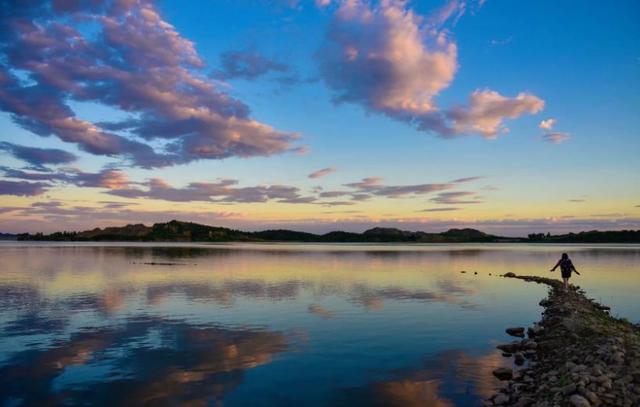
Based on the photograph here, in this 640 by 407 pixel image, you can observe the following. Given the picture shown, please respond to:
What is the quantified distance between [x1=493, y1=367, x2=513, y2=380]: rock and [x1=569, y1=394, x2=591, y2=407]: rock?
5973 millimetres

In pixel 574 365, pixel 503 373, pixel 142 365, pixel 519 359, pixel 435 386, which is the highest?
pixel 574 365

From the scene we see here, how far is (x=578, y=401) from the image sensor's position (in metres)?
14.8

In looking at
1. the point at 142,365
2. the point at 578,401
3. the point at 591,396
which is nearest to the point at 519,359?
the point at 591,396

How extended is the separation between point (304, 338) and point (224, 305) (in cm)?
1428

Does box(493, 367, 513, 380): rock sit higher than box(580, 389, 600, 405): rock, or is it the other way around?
box(580, 389, 600, 405): rock

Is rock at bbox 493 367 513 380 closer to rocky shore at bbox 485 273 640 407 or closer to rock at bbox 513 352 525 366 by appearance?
rocky shore at bbox 485 273 640 407

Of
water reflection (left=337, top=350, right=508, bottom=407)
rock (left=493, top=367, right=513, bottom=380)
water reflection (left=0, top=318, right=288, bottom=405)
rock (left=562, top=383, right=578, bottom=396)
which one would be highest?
rock (left=562, top=383, right=578, bottom=396)

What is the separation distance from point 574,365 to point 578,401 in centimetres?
495

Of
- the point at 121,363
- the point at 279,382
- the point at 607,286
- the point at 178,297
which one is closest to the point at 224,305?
the point at 178,297

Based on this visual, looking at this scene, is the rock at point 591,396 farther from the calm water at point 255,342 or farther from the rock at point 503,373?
the rock at point 503,373

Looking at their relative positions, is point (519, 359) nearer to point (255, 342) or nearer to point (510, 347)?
point (510, 347)

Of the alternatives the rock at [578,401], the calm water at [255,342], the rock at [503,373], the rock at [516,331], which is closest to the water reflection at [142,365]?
the calm water at [255,342]

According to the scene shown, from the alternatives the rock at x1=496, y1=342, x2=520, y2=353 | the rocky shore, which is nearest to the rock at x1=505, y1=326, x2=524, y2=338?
the rocky shore

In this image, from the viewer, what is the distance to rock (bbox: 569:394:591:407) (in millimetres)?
14653
